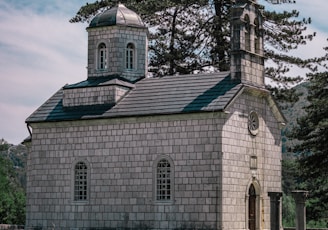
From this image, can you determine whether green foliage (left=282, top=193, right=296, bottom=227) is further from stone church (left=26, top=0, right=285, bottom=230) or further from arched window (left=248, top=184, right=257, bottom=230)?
arched window (left=248, top=184, right=257, bottom=230)

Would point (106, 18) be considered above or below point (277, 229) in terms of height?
above

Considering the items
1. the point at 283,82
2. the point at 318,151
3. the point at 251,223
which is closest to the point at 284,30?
the point at 283,82

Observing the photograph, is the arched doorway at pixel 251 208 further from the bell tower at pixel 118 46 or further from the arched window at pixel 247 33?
the bell tower at pixel 118 46

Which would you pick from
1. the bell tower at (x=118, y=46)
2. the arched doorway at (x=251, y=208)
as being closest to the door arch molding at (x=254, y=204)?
the arched doorway at (x=251, y=208)

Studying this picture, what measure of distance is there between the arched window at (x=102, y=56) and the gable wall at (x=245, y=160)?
7328 millimetres

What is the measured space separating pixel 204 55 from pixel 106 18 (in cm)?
836

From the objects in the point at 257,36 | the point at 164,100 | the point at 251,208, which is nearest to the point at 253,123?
the point at 251,208

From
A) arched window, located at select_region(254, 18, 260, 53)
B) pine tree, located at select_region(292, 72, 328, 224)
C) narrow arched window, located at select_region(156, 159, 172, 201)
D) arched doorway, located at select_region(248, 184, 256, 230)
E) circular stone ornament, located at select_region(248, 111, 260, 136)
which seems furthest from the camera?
pine tree, located at select_region(292, 72, 328, 224)

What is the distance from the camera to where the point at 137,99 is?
29.7 m

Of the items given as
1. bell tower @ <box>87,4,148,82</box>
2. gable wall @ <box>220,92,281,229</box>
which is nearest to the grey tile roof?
gable wall @ <box>220,92,281,229</box>

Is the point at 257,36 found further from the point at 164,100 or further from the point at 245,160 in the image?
the point at 245,160

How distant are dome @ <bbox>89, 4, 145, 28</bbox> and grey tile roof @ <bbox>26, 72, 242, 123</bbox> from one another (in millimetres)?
2934

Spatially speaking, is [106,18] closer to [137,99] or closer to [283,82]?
[137,99]

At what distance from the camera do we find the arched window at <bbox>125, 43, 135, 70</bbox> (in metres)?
32.6
